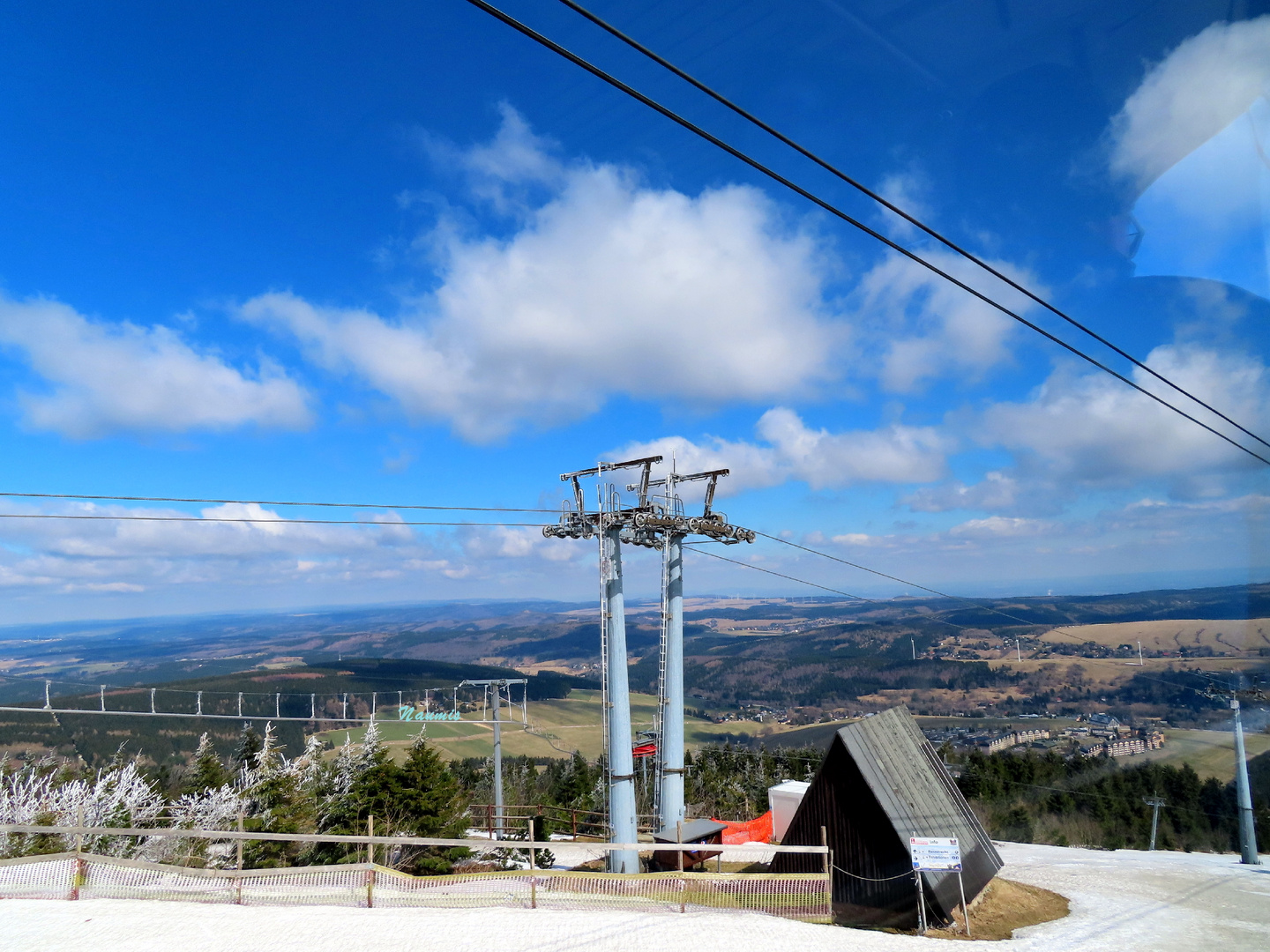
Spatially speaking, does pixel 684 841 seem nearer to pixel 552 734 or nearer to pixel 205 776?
pixel 205 776

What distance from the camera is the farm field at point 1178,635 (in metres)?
23.5

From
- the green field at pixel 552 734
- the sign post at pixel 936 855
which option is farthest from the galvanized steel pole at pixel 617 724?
the green field at pixel 552 734

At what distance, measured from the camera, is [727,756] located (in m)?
72.3

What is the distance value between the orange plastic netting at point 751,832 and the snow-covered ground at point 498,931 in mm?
14872

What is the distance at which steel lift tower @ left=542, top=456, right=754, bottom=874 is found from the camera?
1952cm

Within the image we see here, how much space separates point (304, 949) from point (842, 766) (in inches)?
451

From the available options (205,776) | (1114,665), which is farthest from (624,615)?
(1114,665)

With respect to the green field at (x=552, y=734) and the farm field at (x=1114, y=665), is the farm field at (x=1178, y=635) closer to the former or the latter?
the farm field at (x=1114, y=665)

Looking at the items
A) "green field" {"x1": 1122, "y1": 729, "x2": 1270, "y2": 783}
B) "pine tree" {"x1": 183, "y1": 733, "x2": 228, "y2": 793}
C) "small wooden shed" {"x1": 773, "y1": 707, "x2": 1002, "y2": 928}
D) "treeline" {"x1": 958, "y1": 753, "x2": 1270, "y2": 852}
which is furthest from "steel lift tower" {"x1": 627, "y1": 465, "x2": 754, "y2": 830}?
"green field" {"x1": 1122, "y1": 729, "x2": 1270, "y2": 783}

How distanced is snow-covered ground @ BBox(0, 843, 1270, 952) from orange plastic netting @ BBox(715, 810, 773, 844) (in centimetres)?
1487

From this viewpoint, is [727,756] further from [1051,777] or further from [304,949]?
[304,949]

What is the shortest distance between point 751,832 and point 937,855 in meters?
18.3

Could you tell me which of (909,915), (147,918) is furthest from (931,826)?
(147,918)

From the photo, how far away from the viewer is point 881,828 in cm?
1543
